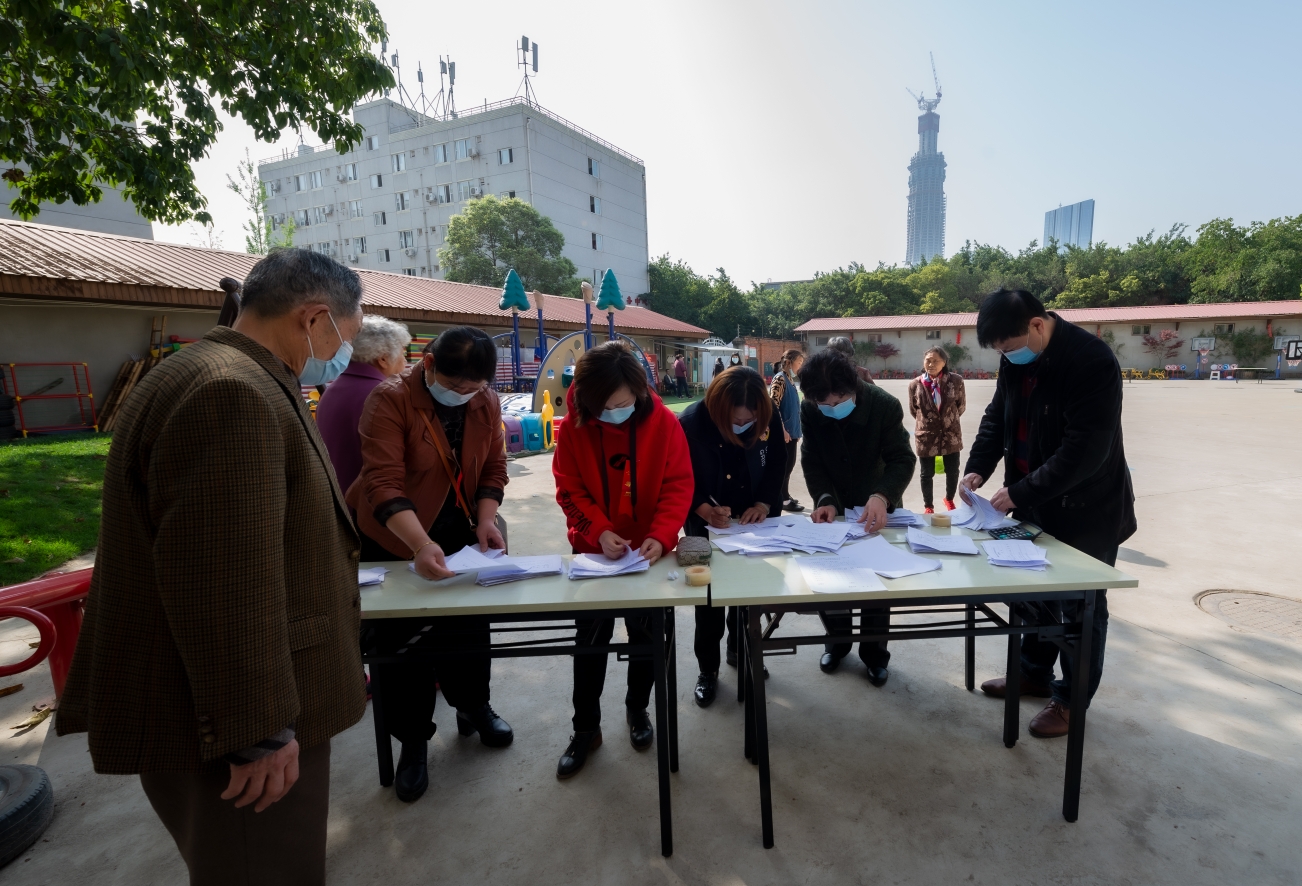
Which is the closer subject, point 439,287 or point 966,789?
point 966,789

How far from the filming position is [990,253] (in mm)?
48625

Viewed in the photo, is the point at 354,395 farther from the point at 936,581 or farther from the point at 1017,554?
the point at 1017,554

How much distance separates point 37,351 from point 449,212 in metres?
34.0

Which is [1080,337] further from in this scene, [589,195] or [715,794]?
[589,195]

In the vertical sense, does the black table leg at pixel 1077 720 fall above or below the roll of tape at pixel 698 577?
below

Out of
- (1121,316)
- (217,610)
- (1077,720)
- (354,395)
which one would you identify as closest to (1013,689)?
(1077,720)

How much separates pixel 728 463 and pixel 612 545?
865 mm

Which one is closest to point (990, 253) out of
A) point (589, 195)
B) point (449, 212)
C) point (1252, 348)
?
point (1252, 348)

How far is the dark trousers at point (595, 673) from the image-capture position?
243 centimetres

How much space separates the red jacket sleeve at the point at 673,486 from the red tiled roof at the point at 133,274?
877cm

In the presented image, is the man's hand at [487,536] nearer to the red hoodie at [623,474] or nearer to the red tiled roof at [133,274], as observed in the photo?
the red hoodie at [623,474]

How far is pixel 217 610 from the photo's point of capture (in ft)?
3.56

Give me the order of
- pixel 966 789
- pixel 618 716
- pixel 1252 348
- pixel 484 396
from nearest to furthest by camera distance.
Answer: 1. pixel 966 789
2. pixel 484 396
3. pixel 618 716
4. pixel 1252 348

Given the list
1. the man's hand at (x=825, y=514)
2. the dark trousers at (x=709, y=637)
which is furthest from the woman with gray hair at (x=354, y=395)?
the man's hand at (x=825, y=514)
